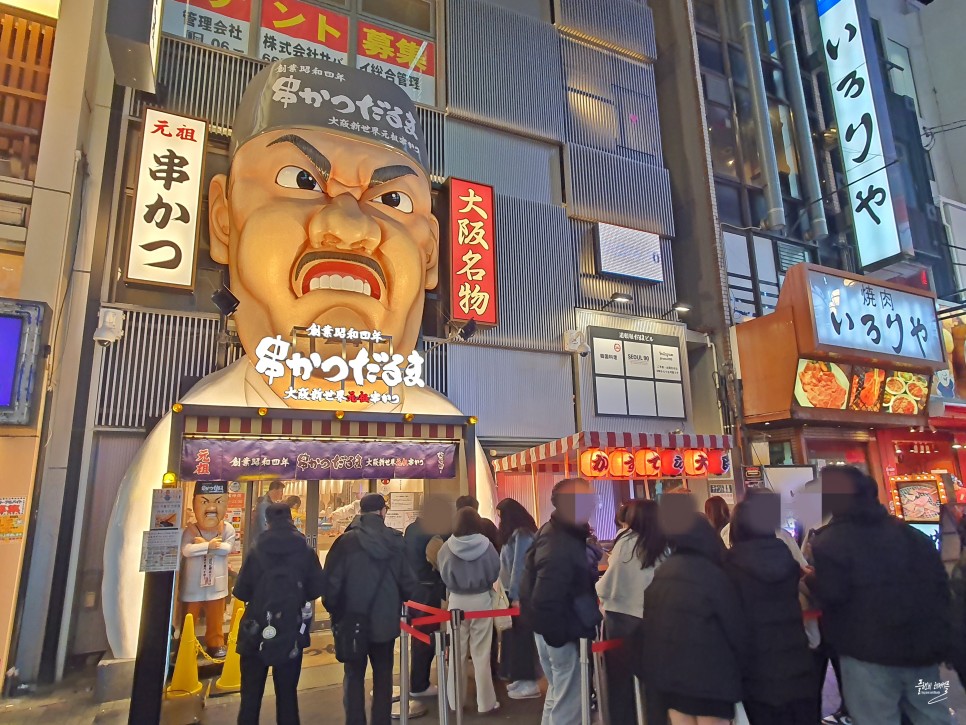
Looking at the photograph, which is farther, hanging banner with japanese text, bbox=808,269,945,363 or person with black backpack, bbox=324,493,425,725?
hanging banner with japanese text, bbox=808,269,945,363

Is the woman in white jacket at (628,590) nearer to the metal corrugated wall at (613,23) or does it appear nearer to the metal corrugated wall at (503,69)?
the metal corrugated wall at (503,69)

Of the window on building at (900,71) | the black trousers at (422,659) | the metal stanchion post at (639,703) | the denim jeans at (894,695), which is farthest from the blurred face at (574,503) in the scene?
the window on building at (900,71)

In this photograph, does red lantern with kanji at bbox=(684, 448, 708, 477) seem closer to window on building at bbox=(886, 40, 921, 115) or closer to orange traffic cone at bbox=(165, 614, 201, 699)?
orange traffic cone at bbox=(165, 614, 201, 699)

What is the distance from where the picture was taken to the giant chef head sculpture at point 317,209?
28.8 ft

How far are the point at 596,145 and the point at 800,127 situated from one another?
750cm

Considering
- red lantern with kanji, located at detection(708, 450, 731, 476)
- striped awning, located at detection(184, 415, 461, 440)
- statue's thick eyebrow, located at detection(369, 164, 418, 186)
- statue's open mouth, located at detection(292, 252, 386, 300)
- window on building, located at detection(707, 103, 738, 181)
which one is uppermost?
window on building, located at detection(707, 103, 738, 181)

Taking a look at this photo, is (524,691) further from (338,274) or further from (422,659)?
(338,274)

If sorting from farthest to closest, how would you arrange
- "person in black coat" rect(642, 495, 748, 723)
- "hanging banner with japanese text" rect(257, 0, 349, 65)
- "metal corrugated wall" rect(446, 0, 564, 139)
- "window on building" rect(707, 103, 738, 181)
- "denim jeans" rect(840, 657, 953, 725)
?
"window on building" rect(707, 103, 738, 181)
"metal corrugated wall" rect(446, 0, 564, 139)
"hanging banner with japanese text" rect(257, 0, 349, 65)
"denim jeans" rect(840, 657, 953, 725)
"person in black coat" rect(642, 495, 748, 723)

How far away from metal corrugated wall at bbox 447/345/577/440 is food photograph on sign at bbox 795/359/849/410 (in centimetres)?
481

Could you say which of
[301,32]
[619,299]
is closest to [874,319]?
[619,299]

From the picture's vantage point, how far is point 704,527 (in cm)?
325

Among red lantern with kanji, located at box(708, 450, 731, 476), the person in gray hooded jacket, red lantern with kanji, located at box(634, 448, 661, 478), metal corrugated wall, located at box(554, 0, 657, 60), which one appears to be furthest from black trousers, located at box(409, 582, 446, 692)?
metal corrugated wall, located at box(554, 0, 657, 60)

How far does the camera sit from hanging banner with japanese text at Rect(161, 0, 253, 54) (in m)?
10.2

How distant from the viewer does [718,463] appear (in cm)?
1041
